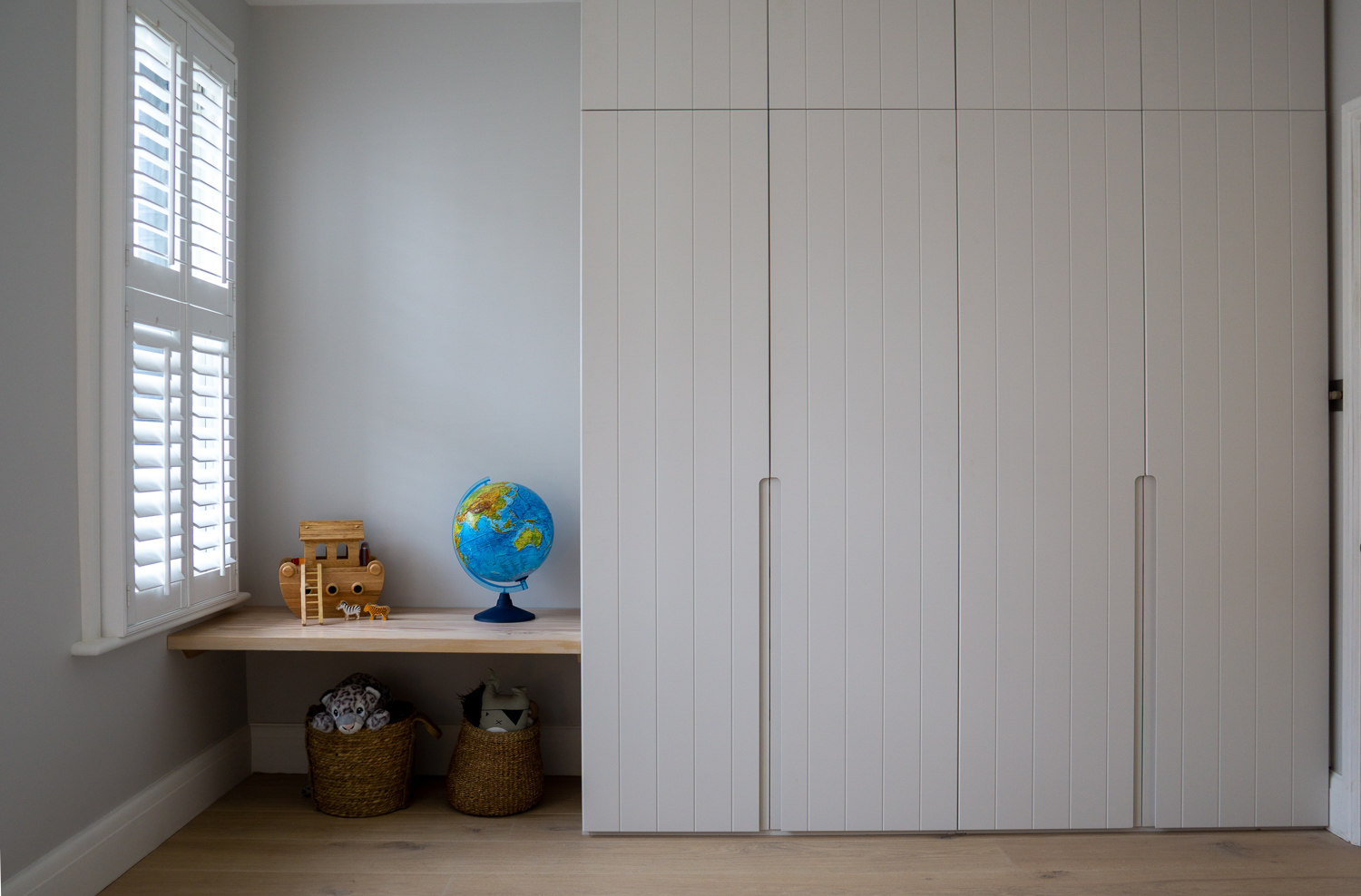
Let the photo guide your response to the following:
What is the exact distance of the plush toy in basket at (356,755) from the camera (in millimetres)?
2189

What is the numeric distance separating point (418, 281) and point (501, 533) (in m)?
0.88

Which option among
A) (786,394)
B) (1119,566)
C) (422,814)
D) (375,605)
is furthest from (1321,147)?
(422,814)

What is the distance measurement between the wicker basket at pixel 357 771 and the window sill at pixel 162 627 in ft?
1.34

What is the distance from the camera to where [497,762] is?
220cm

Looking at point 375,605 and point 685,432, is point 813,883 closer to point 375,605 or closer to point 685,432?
point 685,432

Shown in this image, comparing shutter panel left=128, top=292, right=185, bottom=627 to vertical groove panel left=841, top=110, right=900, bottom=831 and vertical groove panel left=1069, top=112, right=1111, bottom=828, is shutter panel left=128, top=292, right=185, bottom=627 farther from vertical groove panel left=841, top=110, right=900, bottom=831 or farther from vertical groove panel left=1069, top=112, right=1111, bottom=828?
vertical groove panel left=1069, top=112, right=1111, bottom=828

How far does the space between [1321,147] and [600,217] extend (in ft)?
6.13

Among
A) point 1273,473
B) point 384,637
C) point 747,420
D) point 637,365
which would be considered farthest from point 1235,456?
point 384,637

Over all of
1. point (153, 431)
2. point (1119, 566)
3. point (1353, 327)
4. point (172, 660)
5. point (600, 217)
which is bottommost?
point (172, 660)

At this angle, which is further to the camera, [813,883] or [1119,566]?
[1119,566]

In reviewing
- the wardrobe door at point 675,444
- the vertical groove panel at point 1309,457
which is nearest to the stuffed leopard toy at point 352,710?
the wardrobe door at point 675,444

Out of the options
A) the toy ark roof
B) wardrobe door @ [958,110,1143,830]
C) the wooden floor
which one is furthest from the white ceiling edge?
the wooden floor

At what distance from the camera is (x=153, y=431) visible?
1.93 meters

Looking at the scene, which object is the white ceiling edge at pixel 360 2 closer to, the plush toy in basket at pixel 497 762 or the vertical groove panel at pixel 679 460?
the vertical groove panel at pixel 679 460
